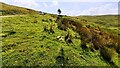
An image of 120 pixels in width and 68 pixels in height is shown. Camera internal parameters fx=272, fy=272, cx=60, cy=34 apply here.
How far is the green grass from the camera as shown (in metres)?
18.4

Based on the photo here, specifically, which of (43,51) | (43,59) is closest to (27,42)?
(43,51)

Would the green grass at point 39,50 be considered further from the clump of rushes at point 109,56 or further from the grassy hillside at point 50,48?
the clump of rushes at point 109,56

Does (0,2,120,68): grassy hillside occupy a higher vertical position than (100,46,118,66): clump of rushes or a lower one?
higher

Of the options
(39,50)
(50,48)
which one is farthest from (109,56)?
(39,50)

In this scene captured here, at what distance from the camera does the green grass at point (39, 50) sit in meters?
18.4

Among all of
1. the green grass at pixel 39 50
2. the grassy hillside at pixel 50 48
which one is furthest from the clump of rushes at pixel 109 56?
the green grass at pixel 39 50

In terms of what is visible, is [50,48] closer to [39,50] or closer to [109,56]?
[39,50]

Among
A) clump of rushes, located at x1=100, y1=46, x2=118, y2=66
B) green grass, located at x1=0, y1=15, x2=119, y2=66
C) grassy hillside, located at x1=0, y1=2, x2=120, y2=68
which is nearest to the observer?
green grass, located at x1=0, y1=15, x2=119, y2=66

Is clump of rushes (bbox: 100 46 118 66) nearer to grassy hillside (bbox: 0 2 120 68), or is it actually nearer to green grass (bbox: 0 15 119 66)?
grassy hillside (bbox: 0 2 120 68)

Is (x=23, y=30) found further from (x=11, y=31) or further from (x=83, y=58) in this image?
(x=83, y=58)

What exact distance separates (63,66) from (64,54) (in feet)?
6.62

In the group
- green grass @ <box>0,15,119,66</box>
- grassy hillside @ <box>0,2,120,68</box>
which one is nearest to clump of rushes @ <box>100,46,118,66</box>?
grassy hillside @ <box>0,2,120,68</box>

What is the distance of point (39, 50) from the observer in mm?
20297

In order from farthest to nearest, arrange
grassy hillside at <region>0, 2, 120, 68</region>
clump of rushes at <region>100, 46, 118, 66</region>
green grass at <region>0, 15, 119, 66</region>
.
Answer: clump of rushes at <region>100, 46, 118, 66</region> < grassy hillside at <region>0, 2, 120, 68</region> < green grass at <region>0, 15, 119, 66</region>
